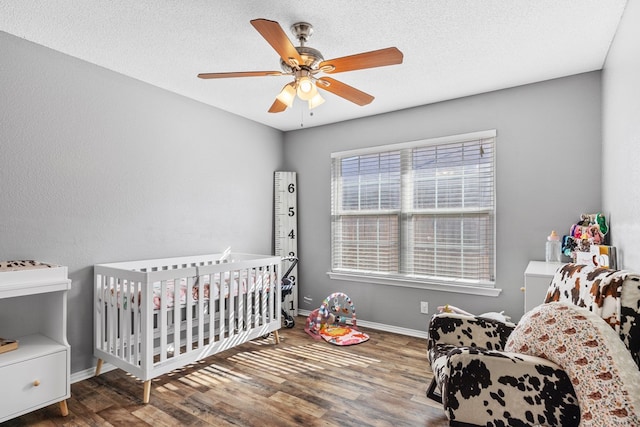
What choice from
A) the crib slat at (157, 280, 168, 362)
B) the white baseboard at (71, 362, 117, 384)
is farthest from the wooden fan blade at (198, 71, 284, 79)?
the white baseboard at (71, 362, 117, 384)

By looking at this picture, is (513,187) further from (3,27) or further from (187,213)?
(3,27)

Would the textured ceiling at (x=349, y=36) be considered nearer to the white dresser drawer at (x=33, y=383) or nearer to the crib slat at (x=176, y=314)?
the crib slat at (x=176, y=314)

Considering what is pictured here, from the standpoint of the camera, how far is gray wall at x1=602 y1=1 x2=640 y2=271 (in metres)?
1.63

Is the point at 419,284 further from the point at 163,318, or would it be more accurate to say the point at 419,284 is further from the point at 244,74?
the point at 244,74

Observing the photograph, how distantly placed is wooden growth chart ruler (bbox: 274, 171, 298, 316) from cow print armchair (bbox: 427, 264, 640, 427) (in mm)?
2903

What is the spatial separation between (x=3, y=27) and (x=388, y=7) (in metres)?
2.27

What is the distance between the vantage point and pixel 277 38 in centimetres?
162

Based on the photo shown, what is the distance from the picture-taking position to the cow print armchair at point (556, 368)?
3.55 ft

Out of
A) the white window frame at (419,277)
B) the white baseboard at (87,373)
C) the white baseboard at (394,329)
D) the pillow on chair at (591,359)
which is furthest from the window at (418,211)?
the white baseboard at (87,373)

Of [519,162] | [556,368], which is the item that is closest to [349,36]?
[519,162]

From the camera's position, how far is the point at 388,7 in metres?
1.86

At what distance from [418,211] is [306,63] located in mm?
2037

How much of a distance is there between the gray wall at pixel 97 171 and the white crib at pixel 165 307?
0.15 m

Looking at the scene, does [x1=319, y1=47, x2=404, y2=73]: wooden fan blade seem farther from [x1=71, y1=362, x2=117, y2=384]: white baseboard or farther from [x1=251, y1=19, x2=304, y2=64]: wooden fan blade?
[x1=71, y1=362, x2=117, y2=384]: white baseboard
